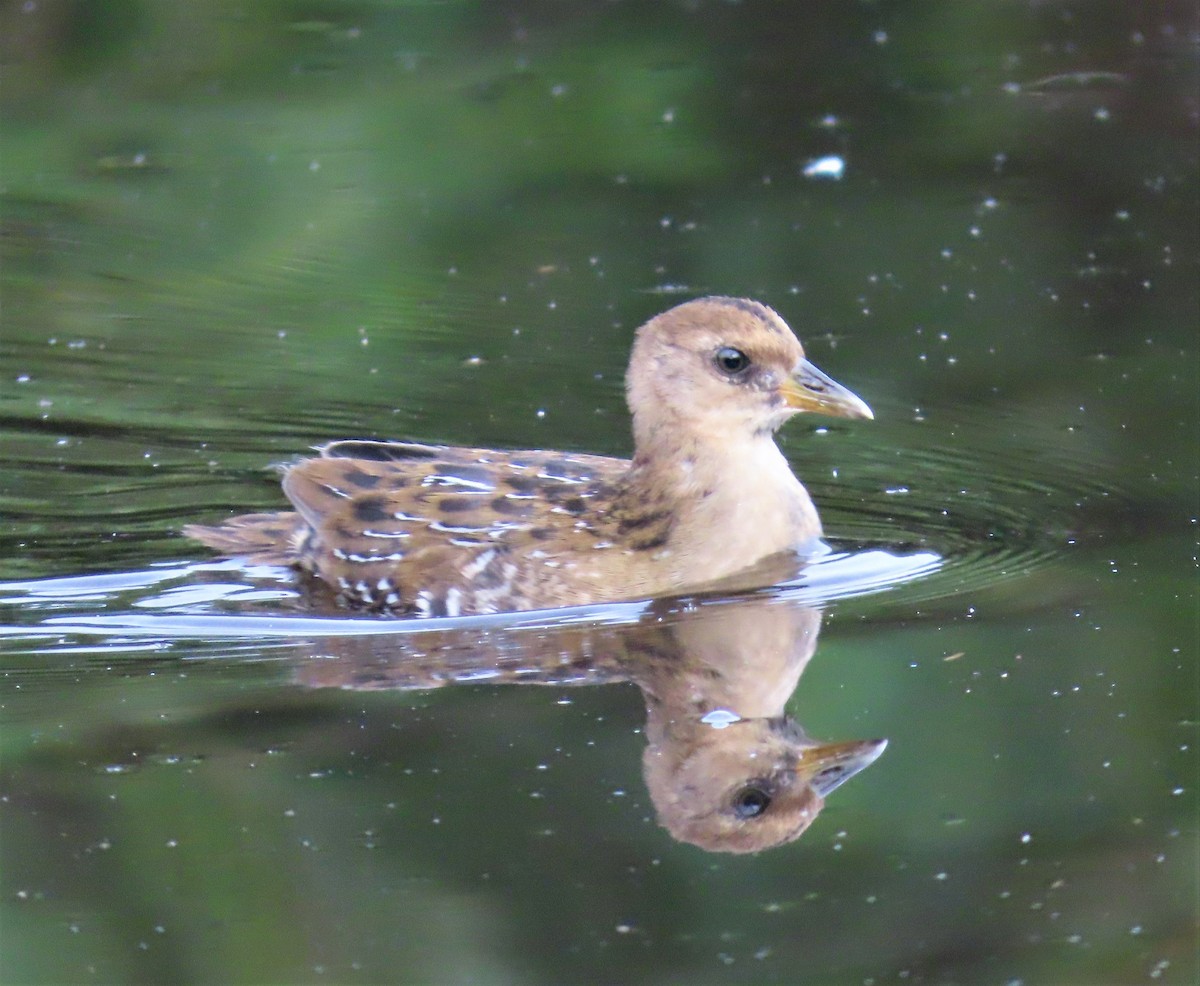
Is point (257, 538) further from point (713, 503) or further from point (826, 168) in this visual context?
point (826, 168)

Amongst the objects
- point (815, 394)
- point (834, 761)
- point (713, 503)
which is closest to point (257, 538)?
point (713, 503)

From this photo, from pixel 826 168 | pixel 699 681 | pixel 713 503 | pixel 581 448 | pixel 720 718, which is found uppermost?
pixel 826 168

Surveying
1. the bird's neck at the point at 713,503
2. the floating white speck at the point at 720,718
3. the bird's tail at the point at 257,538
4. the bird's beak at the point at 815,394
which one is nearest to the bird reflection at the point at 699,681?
the floating white speck at the point at 720,718

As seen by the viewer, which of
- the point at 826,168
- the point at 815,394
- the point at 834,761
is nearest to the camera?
the point at 834,761

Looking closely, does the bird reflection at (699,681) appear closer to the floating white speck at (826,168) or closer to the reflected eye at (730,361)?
the reflected eye at (730,361)

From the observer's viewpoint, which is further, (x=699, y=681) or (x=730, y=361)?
(x=730, y=361)

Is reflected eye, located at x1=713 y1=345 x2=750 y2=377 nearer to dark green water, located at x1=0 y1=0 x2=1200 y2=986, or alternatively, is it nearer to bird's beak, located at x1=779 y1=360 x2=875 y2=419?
bird's beak, located at x1=779 y1=360 x2=875 y2=419
